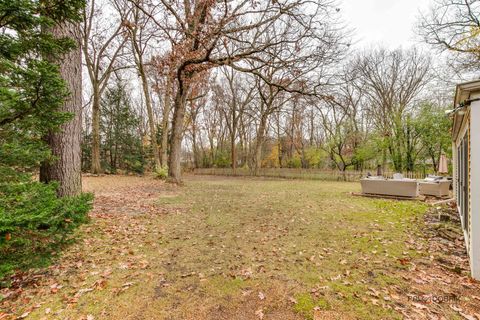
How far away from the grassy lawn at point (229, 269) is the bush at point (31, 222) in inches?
18.6

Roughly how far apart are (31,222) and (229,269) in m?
2.48

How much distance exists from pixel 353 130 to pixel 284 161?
10.4 meters

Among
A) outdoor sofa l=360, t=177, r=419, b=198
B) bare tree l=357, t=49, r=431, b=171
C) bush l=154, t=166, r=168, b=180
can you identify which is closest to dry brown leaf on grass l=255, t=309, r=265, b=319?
outdoor sofa l=360, t=177, r=419, b=198

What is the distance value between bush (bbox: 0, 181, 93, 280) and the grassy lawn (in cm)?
47

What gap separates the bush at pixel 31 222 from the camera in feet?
7.29

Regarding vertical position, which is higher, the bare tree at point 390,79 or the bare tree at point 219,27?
the bare tree at point 390,79

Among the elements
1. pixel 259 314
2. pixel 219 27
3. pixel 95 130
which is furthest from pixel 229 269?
pixel 95 130

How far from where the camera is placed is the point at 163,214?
6.25 meters

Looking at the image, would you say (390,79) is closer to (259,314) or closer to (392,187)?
(392,187)

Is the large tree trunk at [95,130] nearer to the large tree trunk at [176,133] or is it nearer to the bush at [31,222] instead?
the large tree trunk at [176,133]

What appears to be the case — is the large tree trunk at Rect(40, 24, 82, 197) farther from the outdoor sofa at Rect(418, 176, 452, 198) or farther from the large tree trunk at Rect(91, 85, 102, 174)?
the large tree trunk at Rect(91, 85, 102, 174)

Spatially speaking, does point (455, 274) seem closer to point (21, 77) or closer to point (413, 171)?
point (21, 77)

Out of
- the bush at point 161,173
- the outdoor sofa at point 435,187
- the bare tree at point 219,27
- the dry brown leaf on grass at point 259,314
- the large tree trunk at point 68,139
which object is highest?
the bare tree at point 219,27

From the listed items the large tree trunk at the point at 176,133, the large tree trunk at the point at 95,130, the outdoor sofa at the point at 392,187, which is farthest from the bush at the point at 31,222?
the large tree trunk at the point at 95,130
